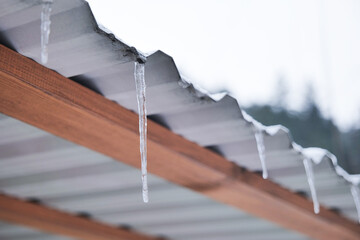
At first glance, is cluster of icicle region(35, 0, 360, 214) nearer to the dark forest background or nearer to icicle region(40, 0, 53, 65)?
icicle region(40, 0, 53, 65)

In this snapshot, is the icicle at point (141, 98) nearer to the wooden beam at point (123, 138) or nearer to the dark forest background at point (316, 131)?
the wooden beam at point (123, 138)

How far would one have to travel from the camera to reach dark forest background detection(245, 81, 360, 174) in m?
18.4

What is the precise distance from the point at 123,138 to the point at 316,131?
61.2 feet

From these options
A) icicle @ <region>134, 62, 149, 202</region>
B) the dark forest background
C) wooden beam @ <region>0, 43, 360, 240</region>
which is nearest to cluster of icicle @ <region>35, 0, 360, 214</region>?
icicle @ <region>134, 62, 149, 202</region>

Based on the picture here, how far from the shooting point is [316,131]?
66.0ft

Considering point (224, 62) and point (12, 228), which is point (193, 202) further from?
point (224, 62)

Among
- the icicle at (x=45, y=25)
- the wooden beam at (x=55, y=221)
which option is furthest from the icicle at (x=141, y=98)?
the wooden beam at (x=55, y=221)

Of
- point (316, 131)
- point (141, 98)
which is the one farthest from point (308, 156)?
point (316, 131)

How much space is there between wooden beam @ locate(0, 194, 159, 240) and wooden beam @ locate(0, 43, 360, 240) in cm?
169

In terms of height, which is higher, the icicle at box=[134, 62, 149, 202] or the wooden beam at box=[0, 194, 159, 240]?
the icicle at box=[134, 62, 149, 202]

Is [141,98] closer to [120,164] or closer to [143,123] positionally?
[143,123]

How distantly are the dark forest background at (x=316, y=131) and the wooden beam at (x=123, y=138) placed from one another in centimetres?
1453

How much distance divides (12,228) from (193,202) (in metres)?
1.82

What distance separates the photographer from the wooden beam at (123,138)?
6.57 ft
